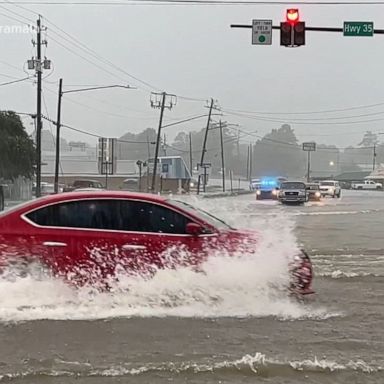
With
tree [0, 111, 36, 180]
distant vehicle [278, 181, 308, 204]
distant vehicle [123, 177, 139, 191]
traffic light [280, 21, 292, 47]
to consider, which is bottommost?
distant vehicle [123, 177, 139, 191]

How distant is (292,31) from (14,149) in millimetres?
28060

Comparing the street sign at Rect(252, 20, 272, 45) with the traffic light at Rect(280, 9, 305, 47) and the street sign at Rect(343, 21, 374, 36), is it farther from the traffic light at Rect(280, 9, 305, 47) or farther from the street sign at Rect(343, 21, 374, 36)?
the street sign at Rect(343, 21, 374, 36)

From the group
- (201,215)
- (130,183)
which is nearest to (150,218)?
(201,215)

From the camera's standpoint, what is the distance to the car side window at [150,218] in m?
7.96

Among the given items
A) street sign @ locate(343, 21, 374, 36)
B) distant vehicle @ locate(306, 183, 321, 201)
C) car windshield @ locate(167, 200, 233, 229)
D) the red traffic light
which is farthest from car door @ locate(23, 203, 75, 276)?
distant vehicle @ locate(306, 183, 321, 201)

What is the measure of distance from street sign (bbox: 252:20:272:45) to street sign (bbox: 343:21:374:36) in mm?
2206

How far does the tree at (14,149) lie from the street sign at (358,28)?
1116 inches

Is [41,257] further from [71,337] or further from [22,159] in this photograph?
[22,159]

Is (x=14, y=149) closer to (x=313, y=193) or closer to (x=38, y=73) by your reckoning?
(x=38, y=73)

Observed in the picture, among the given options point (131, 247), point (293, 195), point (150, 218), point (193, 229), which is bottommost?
point (293, 195)

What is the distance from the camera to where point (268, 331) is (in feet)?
22.8

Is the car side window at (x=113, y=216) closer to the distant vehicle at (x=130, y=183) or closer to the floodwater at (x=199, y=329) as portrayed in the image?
the floodwater at (x=199, y=329)

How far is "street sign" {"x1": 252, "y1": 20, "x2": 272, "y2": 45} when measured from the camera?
749 inches

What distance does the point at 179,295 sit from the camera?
310 inches
